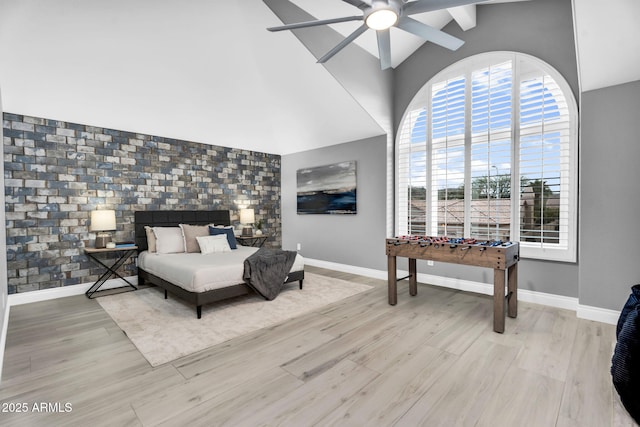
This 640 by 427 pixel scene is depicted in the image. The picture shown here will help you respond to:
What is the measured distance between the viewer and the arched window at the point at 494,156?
11.3 ft

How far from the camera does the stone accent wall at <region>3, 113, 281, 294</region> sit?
3859mm

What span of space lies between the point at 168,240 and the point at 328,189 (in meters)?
2.88

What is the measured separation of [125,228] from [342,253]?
11.8 feet

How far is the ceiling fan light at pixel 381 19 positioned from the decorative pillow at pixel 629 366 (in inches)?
102

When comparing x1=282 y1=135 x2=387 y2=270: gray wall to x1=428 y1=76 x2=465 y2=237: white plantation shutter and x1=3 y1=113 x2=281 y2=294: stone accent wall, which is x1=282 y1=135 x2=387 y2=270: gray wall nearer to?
x1=428 y1=76 x2=465 y2=237: white plantation shutter

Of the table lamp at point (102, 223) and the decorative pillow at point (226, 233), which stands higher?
the table lamp at point (102, 223)

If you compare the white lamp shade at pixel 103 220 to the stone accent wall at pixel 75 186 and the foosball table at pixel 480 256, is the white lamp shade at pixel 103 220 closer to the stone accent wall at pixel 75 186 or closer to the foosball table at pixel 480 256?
the stone accent wall at pixel 75 186

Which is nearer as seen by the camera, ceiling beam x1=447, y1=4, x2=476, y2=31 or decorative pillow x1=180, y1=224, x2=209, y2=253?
ceiling beam x1=447, y1=4, x2=476, y2=31

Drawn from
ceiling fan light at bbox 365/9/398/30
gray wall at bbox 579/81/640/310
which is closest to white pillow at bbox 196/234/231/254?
ceiling fan light at bbox 365/9/398/30

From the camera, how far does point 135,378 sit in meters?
2.14

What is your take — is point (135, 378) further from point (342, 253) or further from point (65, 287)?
point (342, 253)

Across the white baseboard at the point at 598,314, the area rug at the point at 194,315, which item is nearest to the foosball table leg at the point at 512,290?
the white baseboard at the point at 598,314

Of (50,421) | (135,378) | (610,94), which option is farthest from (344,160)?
(50,421)

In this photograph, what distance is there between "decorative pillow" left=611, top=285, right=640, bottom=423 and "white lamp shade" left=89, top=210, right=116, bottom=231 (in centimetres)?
533
